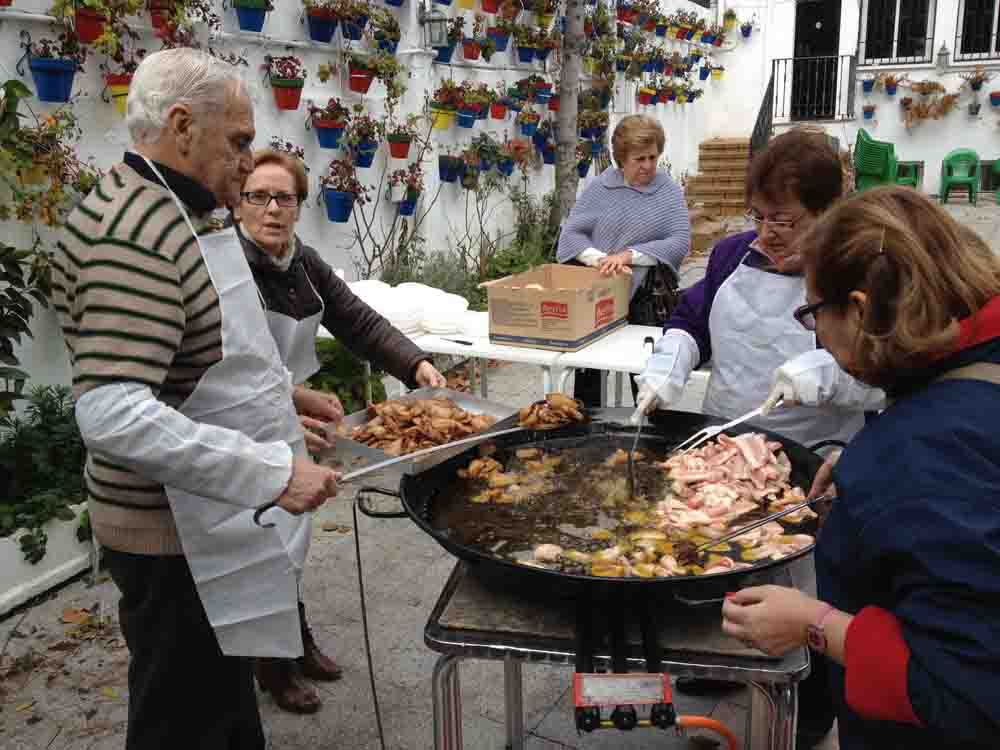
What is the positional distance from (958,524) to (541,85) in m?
9.67

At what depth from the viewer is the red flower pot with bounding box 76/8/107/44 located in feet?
15.4

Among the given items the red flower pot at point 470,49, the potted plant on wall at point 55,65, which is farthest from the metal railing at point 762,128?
the potted plant on wall at point 55,65

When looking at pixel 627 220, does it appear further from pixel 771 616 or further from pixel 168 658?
pixel 771 616

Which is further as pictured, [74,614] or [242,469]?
[74,614]

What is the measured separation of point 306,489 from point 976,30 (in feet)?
62.8

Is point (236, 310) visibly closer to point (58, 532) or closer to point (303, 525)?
point (303, 525)

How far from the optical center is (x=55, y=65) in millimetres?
4508

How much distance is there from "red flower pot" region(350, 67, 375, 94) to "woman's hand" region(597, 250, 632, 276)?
3.20 meters

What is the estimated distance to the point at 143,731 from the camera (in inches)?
86.4

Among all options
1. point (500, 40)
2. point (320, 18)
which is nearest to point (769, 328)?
point (320, 18)

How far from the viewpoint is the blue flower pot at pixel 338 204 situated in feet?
23.0

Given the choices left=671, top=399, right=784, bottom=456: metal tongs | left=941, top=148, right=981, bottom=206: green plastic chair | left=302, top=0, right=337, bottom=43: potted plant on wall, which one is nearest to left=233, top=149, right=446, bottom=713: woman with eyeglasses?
left=671, top=399, right=784, bottom=456: metal tongs

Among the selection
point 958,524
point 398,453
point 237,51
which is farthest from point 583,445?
point 237,51

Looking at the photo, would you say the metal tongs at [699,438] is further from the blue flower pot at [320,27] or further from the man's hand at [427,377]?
the blue flower pot at [320,27]
